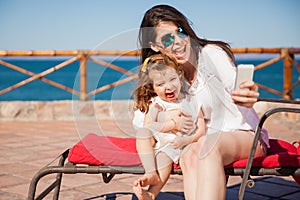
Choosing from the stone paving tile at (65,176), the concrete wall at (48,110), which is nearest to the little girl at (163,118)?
the stone paving tile at (65,176)

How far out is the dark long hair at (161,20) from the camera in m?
2.12

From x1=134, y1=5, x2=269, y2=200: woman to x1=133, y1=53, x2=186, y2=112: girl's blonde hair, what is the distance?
0.04m

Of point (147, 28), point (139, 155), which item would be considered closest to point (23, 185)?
point (139, 155)

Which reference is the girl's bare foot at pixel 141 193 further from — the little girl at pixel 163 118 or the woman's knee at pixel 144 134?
the woman's knee at pixel 144 134

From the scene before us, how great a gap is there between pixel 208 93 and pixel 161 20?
0.42 m

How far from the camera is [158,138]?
2000 mm

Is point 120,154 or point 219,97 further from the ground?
point 219,97

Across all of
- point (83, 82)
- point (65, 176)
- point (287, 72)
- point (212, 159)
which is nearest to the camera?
point (212, 159)

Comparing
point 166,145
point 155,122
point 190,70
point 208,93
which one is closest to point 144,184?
point 166,145

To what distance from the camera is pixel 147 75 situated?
2.10 metres

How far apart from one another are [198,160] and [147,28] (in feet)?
2.39

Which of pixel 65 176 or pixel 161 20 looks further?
pixel 65 176

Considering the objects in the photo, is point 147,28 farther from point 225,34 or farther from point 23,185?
point 23,185

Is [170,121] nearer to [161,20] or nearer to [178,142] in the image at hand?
[178,142]
